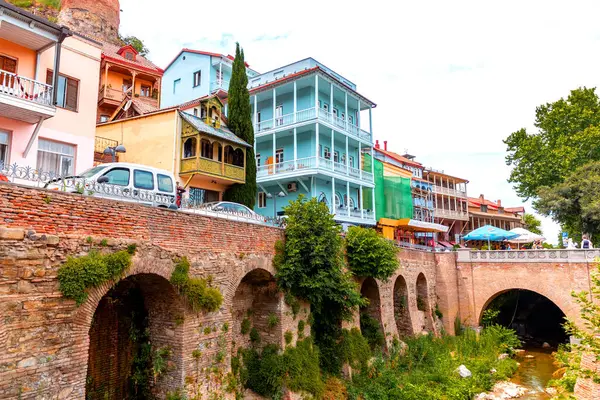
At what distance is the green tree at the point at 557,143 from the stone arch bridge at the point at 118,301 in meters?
24.2

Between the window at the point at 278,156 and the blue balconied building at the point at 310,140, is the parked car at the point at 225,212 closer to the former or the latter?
the blue balconied building at the point at 310,140

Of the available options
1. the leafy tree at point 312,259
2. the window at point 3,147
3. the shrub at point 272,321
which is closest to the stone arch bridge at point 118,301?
the shrub at point 272,321

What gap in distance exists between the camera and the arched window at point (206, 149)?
20.3 m

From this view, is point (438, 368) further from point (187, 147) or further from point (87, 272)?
point (87, 272)

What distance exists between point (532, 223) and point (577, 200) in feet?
115

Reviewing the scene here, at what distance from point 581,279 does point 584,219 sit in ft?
21.5

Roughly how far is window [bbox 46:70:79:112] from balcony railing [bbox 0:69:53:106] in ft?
3.07

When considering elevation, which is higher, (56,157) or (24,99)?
(24,99)

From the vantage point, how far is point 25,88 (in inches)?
534

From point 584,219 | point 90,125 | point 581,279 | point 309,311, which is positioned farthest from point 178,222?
point 584,219

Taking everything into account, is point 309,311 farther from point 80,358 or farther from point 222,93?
point 222,93

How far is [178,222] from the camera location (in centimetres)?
1036

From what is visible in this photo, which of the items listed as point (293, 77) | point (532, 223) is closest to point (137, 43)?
point (293, 77)

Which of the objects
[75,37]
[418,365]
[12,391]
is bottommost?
[418,365]
